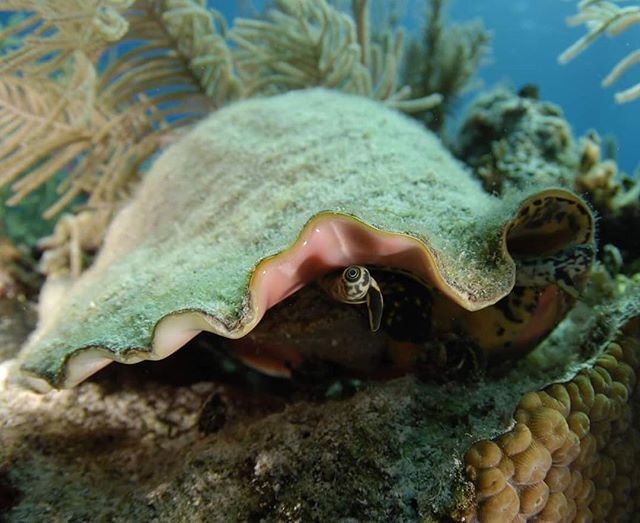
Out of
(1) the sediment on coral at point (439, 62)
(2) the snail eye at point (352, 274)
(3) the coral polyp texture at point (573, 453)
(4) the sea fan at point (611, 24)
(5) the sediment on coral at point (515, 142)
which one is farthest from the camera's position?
(1) the sediment on coral at point (439, 62)

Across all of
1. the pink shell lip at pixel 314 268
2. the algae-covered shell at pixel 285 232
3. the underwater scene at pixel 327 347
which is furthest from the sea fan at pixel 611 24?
the pink shell lip at pixel 314 268

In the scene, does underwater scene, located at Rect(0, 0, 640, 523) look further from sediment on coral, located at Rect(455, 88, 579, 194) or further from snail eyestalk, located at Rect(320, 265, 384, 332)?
sediment on coral, located at Rect(455, 88, 579, 194)

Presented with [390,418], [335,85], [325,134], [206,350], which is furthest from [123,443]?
[335,85]

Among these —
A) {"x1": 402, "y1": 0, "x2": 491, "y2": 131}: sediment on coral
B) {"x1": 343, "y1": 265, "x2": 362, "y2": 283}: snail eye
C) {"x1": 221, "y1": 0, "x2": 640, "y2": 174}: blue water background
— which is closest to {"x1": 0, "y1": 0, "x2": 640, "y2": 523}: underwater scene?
{"x1": 343, "y1": 265, "x2": 362, "y2": 283}: snail eye

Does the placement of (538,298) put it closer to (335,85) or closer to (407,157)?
(407,157)

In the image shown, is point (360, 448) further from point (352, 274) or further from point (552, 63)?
point (552, 63)

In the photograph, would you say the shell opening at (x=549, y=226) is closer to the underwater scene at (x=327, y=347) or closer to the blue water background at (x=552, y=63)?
the underwater scene at (x=327, y=347)

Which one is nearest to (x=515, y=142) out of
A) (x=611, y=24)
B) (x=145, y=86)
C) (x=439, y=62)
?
(x=611, y=24)
